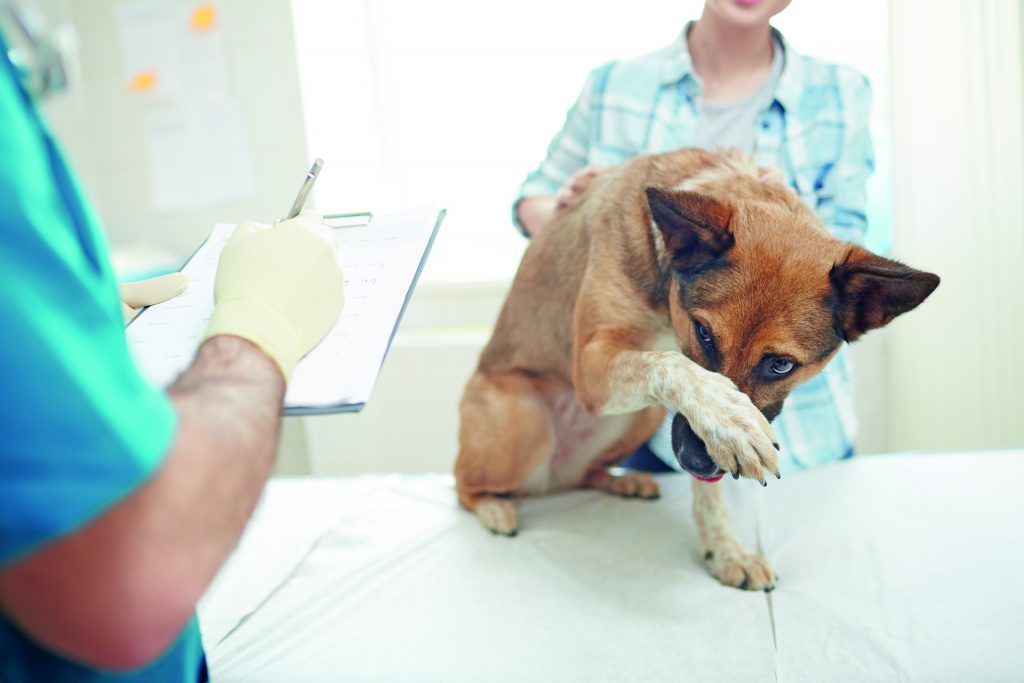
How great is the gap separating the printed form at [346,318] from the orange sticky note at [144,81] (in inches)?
88.4

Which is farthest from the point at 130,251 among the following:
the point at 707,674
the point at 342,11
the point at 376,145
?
the point at 707,674

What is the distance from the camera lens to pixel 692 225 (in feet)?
3.77

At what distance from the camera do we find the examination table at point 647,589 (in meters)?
1.07

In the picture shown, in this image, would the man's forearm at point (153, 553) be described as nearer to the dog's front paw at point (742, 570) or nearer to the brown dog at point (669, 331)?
the brown dog at point (669, 331)

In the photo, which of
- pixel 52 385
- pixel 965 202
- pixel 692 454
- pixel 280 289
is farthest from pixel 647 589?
pixel 965 202

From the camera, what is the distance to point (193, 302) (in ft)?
3.31

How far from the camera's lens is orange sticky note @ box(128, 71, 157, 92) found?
299 centimetres

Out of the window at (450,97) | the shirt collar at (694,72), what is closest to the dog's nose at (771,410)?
the shirt collar at (694,72)

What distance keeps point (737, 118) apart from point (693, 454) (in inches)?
40.7

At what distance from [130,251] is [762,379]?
8.97 feet

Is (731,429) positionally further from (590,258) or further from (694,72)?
(694,72)

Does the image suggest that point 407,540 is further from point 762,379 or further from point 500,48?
point 500,48

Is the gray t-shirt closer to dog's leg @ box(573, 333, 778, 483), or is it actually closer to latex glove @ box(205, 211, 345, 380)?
dog's leg @ box(573, 333, 778, 483)

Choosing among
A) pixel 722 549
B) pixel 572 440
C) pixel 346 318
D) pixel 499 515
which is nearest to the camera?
pixel 346 318
